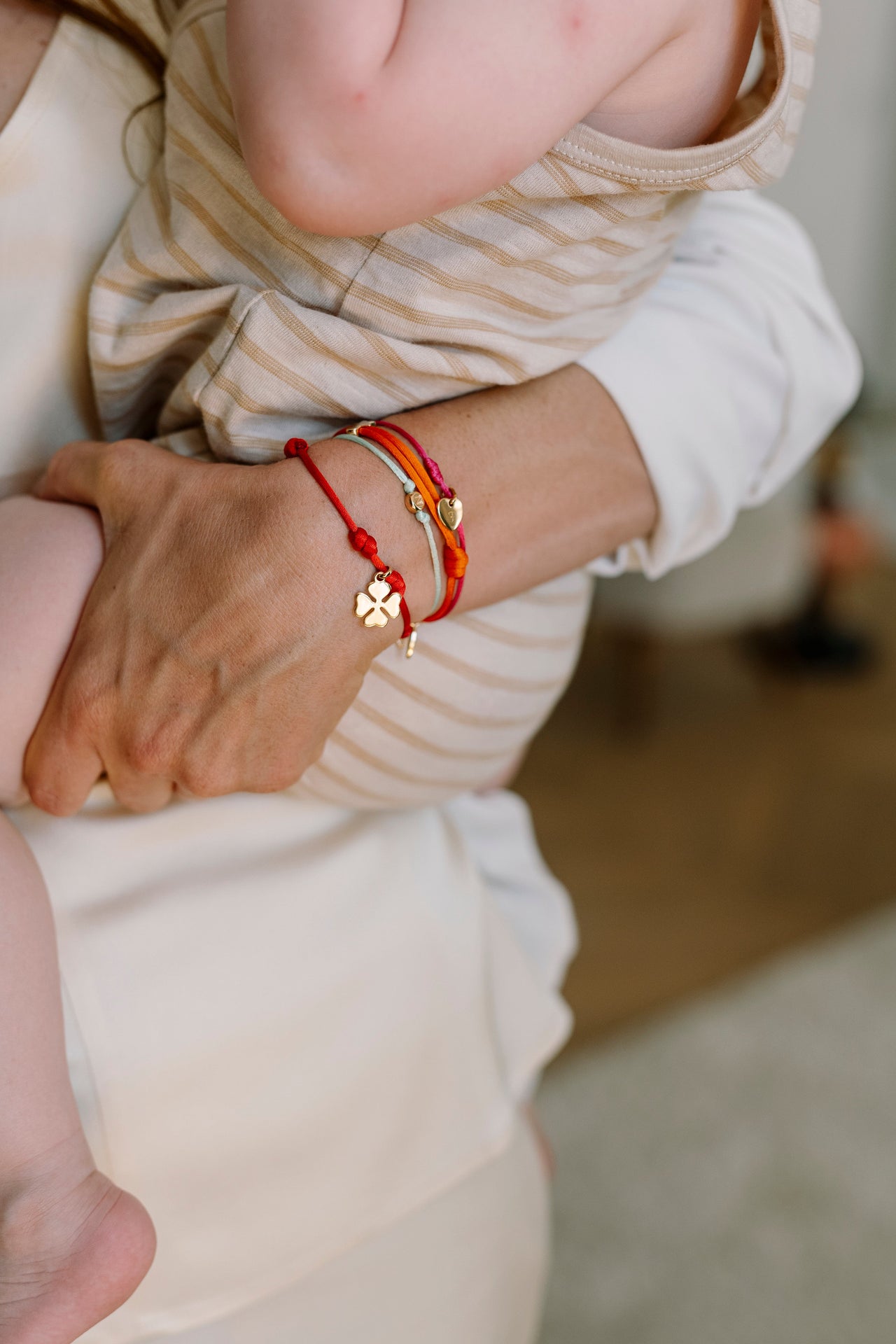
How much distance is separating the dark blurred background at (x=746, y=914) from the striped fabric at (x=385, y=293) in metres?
1.13

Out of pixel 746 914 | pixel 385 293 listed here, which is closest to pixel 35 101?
pixel 385 293

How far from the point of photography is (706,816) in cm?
234

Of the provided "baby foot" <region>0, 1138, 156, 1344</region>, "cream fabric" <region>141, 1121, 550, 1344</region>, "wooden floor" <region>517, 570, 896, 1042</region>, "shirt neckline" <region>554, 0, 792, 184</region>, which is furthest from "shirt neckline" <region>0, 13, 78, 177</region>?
"wooden floor" <region>517, 570, 896, 1042</region>

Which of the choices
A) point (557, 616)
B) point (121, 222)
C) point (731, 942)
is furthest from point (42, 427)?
point (731, 942)

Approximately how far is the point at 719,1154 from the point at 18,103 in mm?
1539

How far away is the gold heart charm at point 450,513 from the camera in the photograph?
603mm

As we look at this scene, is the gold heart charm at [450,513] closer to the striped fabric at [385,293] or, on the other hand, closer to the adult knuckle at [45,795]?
the striped fabric at [385,293]

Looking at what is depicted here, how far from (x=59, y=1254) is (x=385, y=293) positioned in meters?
0.49

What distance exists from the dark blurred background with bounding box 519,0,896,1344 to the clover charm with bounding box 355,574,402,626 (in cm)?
120

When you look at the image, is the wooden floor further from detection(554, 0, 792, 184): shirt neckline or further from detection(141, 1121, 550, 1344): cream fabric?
detection(554, 0, 792, 184): shirt neckline

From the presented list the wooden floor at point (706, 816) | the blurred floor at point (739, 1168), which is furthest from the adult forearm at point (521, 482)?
the wooden floor at point (706, 816)

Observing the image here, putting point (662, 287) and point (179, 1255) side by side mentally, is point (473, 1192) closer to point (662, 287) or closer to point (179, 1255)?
point (179, 1255)

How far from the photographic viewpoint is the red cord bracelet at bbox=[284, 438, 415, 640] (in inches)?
22.6

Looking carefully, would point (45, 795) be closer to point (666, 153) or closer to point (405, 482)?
point (405, 482)
